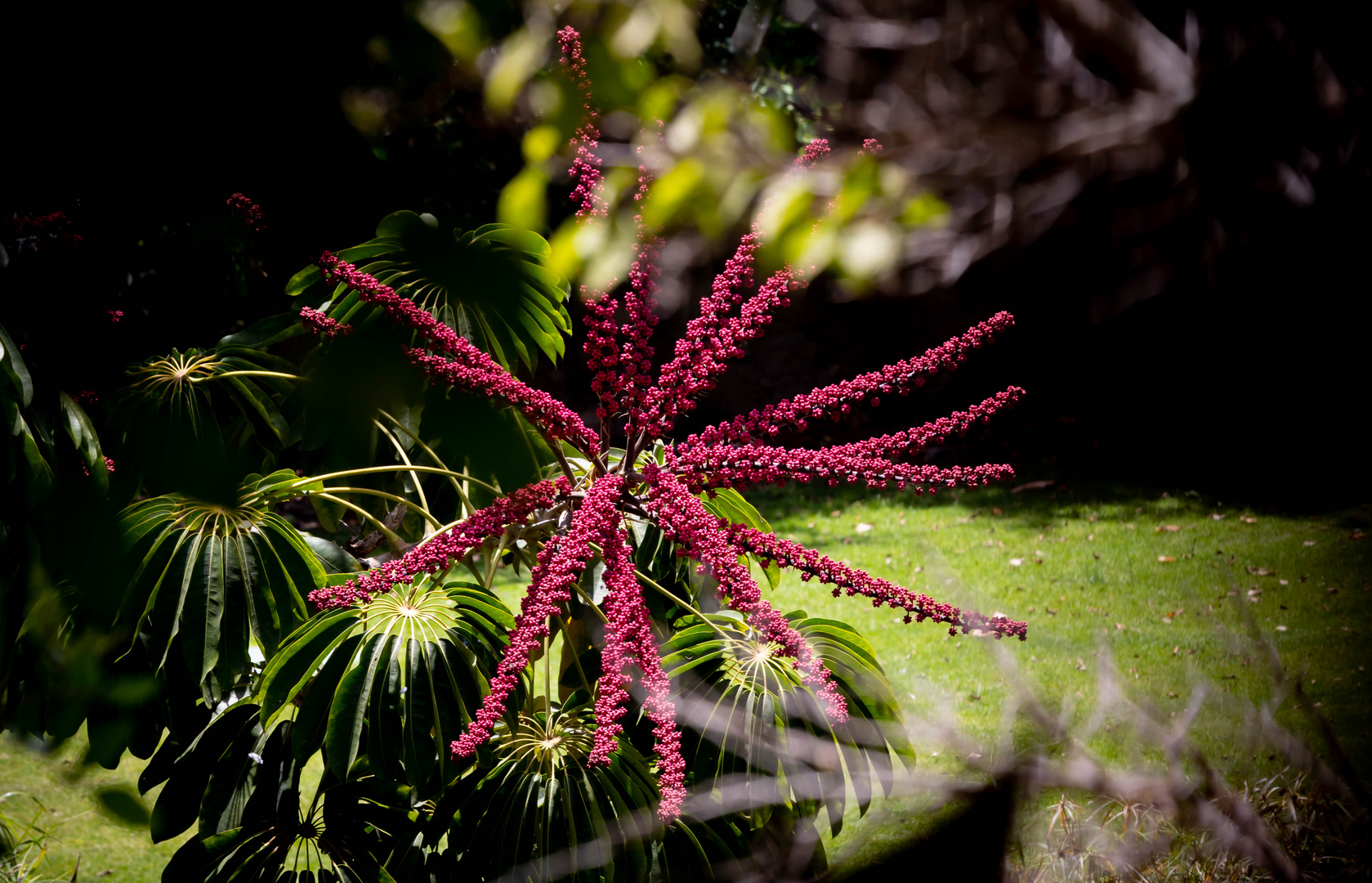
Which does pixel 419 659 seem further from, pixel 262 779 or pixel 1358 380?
pixel 1358 380

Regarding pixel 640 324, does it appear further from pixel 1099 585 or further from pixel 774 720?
pixel 1099 585

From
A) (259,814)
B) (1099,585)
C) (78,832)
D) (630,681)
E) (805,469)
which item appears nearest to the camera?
(630,681)

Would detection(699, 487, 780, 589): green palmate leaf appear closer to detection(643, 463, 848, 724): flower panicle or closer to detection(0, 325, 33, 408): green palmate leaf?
detection(643, 463, 848, 724): flower panicle

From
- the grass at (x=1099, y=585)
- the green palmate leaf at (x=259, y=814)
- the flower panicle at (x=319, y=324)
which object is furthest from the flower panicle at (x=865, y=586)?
the grass at (x=1099, y=585)

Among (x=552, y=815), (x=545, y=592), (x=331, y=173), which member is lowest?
(x=552, y=815)

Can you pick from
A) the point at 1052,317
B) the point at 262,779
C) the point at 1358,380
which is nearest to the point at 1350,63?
the point at 1358,380

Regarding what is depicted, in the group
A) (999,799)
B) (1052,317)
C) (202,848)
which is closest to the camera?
(999,799)

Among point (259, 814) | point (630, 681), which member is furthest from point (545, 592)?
point (259, 814)
